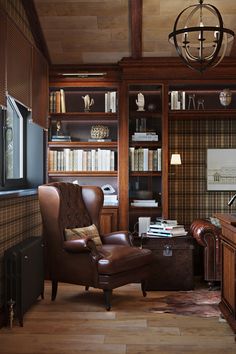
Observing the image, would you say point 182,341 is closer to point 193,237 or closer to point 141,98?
point 193,237

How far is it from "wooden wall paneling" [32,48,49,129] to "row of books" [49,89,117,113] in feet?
0.63

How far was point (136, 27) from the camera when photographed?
210 inches

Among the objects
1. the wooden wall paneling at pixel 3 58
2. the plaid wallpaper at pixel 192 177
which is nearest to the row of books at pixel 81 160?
the plaid wallpaper at pixel 192 177

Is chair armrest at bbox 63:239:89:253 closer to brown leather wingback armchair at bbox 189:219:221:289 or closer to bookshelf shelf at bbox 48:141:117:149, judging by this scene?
brown leather wingback armchair at bbox 189:219:221:289

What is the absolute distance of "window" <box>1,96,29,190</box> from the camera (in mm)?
4812

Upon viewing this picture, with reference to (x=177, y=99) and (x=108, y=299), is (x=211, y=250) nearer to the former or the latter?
(x=108, y=299)

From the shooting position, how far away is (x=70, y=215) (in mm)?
4973

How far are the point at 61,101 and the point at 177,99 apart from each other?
1381mm

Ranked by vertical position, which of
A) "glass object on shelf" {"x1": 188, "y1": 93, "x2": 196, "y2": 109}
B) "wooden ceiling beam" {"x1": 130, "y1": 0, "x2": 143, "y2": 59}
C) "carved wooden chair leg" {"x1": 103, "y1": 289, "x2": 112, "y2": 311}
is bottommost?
"carved wooden chair leg" {"x1": 103, "y1": 289, "x2": 112, "y2": 311}

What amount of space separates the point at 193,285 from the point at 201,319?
3.45ft

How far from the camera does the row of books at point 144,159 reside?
589 centimetres

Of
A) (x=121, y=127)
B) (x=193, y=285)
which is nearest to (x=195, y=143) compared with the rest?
(x=121, y=127)

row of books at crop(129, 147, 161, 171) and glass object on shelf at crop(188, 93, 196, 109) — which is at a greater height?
glass object on shelf at crop(188, 93, 196, 109)

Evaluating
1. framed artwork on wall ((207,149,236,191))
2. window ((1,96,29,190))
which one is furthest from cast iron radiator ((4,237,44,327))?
framed artwork on wall ((207,149,236,191))
